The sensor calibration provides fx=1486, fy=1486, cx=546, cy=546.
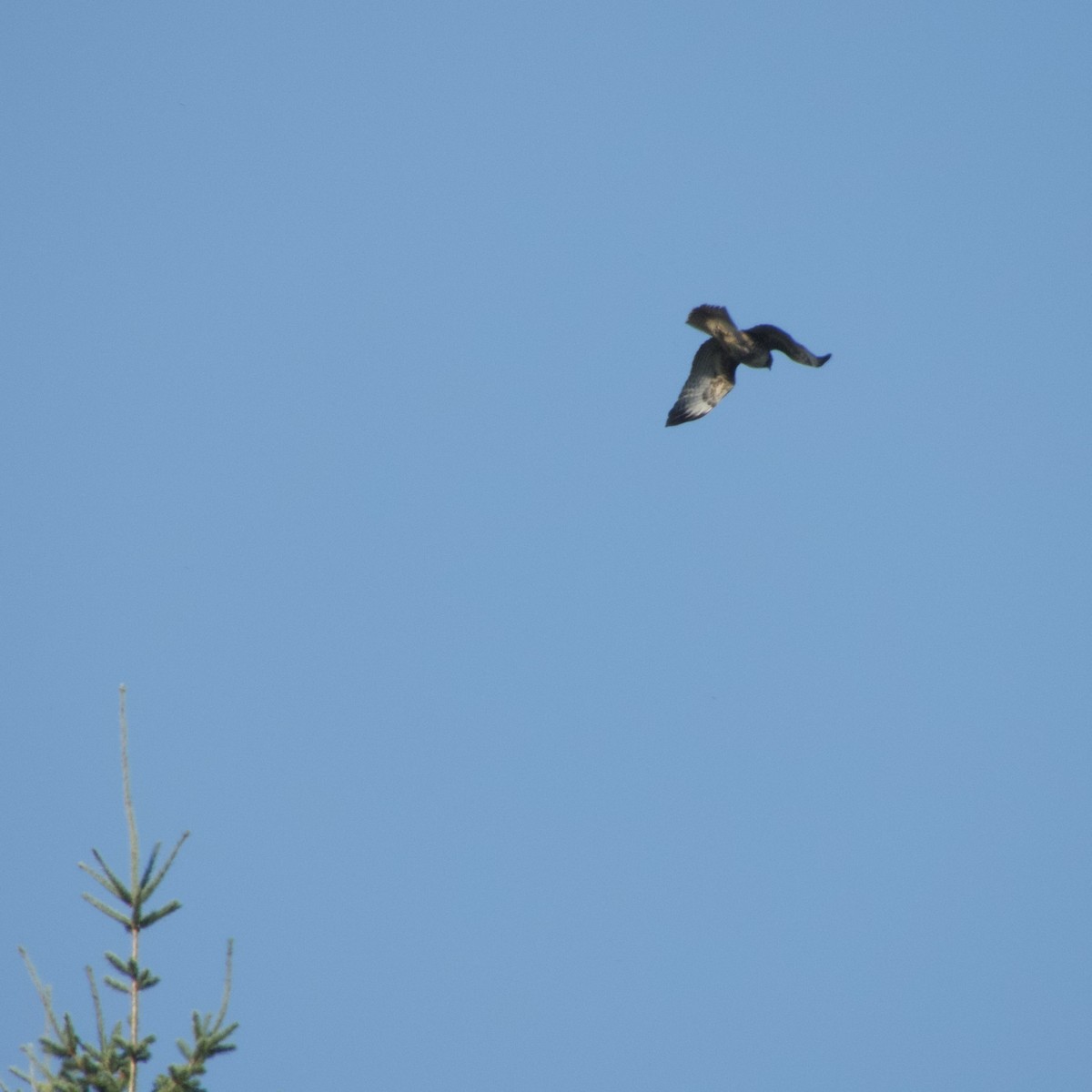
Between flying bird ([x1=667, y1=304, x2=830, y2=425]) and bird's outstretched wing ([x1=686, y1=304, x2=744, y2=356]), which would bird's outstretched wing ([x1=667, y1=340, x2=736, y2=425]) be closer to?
flying bird ([x1=667, y1=304, x2=830, y2=425])

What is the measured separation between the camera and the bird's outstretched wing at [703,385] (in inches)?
648

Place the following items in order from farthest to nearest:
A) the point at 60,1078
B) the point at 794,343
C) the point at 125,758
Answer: the point at 794,343 → the point at 60,1078 → the point at 125,758

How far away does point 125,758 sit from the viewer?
20.7ft

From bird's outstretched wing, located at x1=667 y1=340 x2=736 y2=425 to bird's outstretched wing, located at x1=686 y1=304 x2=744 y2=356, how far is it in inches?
12.8

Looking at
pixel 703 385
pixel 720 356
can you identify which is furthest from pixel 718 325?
pixel 703 385

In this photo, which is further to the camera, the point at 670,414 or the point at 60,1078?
the point at 670,414

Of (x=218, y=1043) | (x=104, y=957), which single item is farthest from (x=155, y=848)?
(x=218, y=1043)

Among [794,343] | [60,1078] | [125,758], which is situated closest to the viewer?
[125,758]

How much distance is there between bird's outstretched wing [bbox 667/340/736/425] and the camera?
1647 cm

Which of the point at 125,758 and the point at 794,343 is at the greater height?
the point at 794,343

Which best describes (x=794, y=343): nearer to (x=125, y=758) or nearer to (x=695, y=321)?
(x=695, y=321)

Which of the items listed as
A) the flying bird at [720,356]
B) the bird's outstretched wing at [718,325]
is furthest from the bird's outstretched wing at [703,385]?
the bird's outstretched wing at [718,325]

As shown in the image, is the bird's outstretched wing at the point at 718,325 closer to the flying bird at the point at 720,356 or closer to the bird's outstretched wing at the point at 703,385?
the flying bird at the point at 720,356

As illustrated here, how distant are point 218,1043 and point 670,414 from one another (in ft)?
34.5
